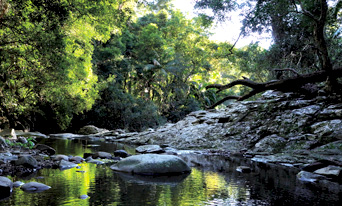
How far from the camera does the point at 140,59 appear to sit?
27266 millimetres

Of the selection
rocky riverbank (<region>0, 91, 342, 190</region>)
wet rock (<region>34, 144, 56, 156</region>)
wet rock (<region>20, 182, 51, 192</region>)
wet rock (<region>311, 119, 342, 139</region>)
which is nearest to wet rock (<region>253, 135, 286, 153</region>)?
rocky riverbank (<region>0, 91, 342, 190</region>)

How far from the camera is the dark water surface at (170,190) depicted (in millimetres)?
3197

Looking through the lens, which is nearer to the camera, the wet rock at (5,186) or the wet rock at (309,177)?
the wet rock at (5,186)

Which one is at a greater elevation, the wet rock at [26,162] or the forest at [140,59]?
the forest at [140,59]

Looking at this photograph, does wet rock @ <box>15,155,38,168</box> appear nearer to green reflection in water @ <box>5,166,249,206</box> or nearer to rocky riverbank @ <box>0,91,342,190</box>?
green reflection in water @ <box>5,166,249,206</box>

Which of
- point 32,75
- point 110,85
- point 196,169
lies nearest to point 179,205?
point 196,169

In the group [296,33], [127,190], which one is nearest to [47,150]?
[127,190]

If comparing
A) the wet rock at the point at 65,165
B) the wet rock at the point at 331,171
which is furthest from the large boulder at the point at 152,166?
the wet rock at the point at 331,171

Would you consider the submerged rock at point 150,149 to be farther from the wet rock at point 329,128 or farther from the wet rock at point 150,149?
the wet rock at point 329,128

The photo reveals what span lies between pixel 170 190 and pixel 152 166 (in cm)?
133

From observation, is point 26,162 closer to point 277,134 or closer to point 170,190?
point 170,190

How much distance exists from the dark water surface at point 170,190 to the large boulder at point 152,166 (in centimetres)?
25

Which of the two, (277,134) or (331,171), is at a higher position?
(277,134)

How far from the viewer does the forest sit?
6.93 meters
